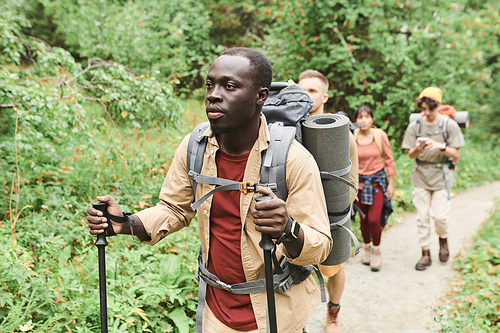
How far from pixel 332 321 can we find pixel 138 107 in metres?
3.18

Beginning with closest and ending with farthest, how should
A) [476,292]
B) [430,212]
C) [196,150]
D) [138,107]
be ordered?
[196,150]
[476,292]
[138,107]
[430,212]

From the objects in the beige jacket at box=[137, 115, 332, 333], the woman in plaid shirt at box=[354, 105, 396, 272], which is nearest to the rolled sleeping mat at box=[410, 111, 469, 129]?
the woman in plaid shirt at box=[354, 105, 396, 272]

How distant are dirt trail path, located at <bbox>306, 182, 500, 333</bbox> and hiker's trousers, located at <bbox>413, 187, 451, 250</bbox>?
1.39ft

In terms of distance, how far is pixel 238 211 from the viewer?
193cm

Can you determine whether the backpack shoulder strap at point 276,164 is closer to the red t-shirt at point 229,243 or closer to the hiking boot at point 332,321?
the red t-shirt at point 229,243

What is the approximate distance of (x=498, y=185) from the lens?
10.0 m

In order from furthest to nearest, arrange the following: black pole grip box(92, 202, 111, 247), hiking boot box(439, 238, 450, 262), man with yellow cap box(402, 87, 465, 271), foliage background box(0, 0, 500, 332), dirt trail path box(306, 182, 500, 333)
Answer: hiking boot box(439, 238, 450, 262), man with yellow cap box(402, 87, 465, 271), dirt trail path box(306, 182, 500, 333), foliage background box(0, 0, 500, 332), black pole grip box(92, 202, 111, 247)

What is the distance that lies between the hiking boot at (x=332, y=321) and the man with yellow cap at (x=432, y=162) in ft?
6.63

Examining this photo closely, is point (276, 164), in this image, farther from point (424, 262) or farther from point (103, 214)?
point (424, 262)

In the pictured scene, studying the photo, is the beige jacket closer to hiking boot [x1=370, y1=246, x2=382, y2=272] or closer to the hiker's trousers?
hiking boot [x1=370, y1=246, x2=382, y2=272]

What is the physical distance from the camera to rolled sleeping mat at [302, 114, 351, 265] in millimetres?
2426

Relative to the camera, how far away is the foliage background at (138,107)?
133 inches

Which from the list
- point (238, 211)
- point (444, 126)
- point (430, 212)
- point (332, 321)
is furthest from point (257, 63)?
point (430, 212)

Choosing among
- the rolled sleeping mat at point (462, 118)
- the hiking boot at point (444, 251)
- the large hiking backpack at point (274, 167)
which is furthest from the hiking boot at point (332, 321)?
the rolled sleeping mat at point (462, 118)
